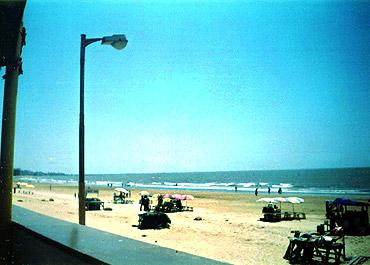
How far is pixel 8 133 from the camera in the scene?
5.03 metres

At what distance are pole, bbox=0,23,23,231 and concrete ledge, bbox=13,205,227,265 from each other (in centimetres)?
99

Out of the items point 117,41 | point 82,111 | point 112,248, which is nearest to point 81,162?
point 82,111

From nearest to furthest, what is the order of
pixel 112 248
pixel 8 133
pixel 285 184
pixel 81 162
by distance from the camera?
pixel 112 248, pixel 8 133, pixel 81 162, pixel 285 184

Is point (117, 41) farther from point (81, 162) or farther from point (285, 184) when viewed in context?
point (285, 184)

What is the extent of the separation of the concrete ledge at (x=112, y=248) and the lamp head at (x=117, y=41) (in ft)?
9.80

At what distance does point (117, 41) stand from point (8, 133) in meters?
2.20

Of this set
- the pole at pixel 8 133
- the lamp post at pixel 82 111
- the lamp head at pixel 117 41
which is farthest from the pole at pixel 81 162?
the pole at pixel 8 133

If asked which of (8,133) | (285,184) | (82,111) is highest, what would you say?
(82,111)

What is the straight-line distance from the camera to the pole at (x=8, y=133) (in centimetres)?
498

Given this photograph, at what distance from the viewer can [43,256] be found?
3455 mm

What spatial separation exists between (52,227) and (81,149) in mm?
1501

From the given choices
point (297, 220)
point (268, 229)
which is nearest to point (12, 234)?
point (268, 229)

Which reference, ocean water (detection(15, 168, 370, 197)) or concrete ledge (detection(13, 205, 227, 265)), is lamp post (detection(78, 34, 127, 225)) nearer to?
concrete ledge (detection(13, 205, 227, 265))

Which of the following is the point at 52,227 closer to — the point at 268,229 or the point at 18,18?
the point at 18,18
